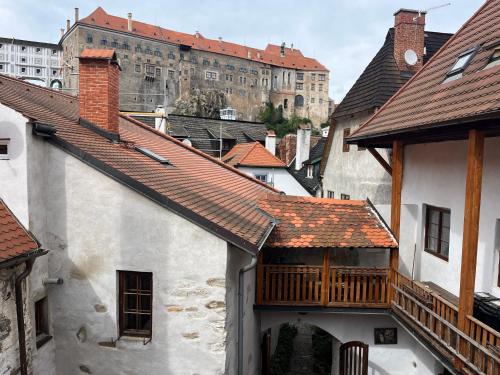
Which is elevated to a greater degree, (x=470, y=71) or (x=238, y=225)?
(x=470, y=71)

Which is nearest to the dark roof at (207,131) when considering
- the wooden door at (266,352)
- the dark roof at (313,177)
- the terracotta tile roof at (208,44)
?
the dark roof at (313,177)

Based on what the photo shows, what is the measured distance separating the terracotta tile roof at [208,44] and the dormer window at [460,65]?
7211 centimetres

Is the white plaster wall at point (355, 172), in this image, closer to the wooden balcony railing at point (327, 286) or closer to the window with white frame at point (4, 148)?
the wooden balcony railing at point (327, 286)

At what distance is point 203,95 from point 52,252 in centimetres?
7304

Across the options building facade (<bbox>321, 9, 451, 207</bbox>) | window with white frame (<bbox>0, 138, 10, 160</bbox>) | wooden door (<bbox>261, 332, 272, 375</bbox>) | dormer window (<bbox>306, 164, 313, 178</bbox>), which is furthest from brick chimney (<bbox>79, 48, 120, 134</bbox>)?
dormer window (<bbox>306, 164, 313, 178</bbox>)

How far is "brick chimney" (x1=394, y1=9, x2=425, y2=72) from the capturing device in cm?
1375

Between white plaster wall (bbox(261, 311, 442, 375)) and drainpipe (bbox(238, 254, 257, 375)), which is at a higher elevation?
drainpipe (bbox(238, 254, 257, 375))

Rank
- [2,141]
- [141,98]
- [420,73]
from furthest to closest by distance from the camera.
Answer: [141,98] → [420,73] → [2,141]

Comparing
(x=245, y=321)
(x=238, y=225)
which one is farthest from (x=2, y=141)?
(x=245, y=321)

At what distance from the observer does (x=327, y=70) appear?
9706cm

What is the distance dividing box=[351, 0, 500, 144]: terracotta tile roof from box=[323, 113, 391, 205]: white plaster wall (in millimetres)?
3140

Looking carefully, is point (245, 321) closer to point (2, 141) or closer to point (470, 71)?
point (2, 141)

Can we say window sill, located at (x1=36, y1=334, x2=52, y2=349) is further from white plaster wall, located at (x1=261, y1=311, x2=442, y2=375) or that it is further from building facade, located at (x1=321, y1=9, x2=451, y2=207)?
building facade, located at (x1=321, y1=9, x2=451, y2=207)

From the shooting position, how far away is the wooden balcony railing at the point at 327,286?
9.46 m
